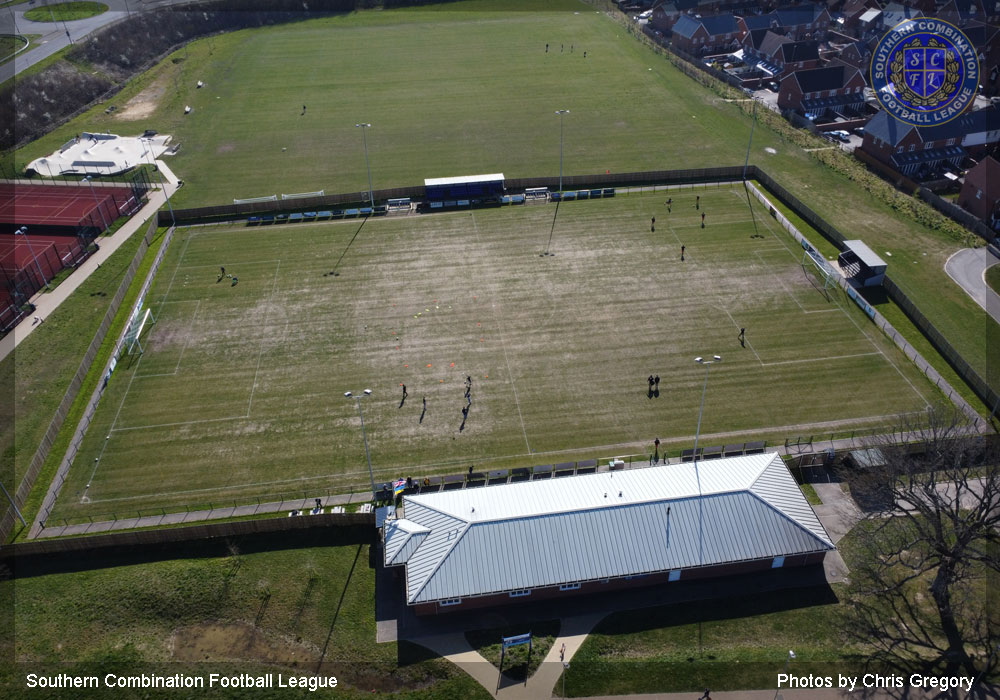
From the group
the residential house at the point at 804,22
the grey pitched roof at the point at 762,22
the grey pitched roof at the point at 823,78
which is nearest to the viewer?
the grey pitched roof at the point at 823,78

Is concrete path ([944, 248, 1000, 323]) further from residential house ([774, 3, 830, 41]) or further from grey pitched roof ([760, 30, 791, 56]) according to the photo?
residential house ([774, 3, 830, 41])

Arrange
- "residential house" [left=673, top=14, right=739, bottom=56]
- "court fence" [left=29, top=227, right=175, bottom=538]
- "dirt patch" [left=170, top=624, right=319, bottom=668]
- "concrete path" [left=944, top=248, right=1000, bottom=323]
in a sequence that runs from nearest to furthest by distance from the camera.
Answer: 1. "dirt patch" [left=170, top=624, right=319, bottom=668]
2. "court fence" [left=29, top=227, right=175, bottom=538]
3. "concrete path" [left=944, top=248, right=1000, bottom=323]
4. "residential house" [left=673, top=14, right=739, bottom=56]

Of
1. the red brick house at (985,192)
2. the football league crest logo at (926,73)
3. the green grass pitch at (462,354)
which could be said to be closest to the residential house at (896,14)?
the football league crest logo at (926,73)

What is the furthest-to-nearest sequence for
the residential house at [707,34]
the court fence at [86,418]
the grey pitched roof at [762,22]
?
the residential house at [707,34] < the grey pitched roof at [762,22] < the court fence at [86,418]

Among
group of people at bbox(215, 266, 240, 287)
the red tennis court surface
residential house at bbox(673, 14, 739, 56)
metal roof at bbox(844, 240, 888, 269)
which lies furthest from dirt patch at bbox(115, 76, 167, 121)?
metal roof at bbox(844, 240, 888, 269)

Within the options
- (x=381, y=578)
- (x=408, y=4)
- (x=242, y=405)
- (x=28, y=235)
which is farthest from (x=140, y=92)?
(x=381, y=578)

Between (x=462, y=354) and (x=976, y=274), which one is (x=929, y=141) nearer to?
(x=976, y=274)

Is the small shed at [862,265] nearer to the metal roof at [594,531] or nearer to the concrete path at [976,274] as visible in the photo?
the concrete path at [976,274]
